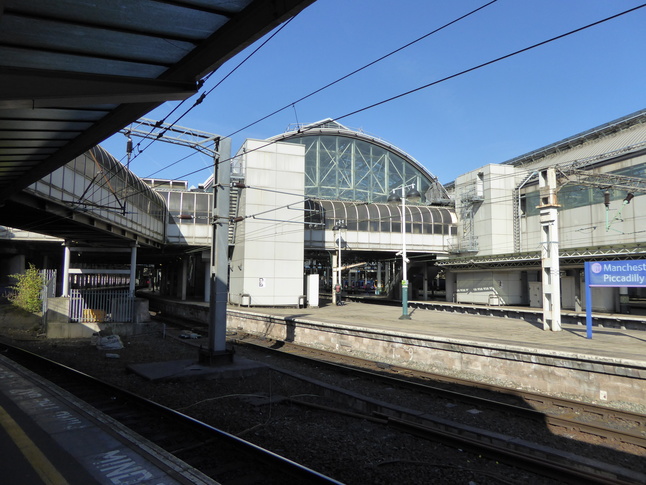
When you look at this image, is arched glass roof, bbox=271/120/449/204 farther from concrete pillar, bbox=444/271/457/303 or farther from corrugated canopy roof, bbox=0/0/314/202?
corrugated canopy roof, bbox=0/0/314/202

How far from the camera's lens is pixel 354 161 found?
5066cm

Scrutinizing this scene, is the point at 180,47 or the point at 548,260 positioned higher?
the point at 180,47

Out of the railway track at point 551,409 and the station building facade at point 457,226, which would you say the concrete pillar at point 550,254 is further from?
the railway track at point 551,409

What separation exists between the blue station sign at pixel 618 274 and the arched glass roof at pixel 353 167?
29.5m

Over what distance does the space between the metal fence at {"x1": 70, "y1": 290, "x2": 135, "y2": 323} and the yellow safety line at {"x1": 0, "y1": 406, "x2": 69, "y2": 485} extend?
53.3ft

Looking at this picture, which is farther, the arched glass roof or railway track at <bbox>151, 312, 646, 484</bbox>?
the arched glass roof

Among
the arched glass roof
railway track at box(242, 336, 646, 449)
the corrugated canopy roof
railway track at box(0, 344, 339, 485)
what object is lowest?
railway track at box(242, 336, 646, 449)

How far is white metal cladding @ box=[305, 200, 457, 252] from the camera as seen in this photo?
3719cm

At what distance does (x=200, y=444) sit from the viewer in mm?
6320

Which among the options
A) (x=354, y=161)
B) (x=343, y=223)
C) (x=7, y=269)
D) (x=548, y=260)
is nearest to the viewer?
(x=548, y=260)

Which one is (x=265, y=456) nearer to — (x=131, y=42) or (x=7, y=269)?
(x=131, y=42)

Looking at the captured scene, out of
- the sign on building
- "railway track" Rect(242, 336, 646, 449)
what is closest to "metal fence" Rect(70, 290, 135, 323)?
"railway track" Rect(242, 336, 646, 449)

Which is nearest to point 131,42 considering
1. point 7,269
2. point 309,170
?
point 309,170

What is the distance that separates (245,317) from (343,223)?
1458cm
